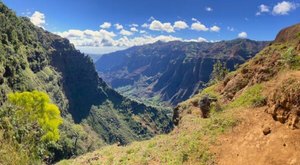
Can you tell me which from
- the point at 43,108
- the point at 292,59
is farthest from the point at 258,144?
the point at 43,108

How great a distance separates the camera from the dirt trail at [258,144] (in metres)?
27.5

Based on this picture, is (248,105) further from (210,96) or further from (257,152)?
(210,96)

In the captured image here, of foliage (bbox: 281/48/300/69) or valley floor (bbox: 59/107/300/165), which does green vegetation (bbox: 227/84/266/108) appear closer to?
valley floor (bbox: 59/107/300/165)

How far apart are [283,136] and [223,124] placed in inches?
338

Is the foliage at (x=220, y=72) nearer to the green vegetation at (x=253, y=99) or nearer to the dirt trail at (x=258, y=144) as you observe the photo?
the green vegetation at (x=253, y=99)

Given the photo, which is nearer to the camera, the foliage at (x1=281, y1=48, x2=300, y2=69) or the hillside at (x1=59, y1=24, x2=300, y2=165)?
the hillside at (x1=59, y1=24, x2=300, y2=165)

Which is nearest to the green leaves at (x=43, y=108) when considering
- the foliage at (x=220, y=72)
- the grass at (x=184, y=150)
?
the grass at (x=184, y=150)

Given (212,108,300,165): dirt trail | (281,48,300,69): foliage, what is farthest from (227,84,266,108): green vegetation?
(281,48,300,69): foliage

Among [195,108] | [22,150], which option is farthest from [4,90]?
[22,150]

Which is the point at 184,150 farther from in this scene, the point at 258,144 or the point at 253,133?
the point at 258,144

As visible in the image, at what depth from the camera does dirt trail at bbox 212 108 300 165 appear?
27531 millimetres

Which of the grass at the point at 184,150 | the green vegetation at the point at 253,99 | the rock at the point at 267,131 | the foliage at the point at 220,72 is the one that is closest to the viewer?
the rock at the point at 267,131

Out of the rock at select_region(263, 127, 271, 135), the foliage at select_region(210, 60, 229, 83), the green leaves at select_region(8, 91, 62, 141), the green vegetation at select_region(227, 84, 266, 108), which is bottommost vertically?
the green leaves at select_region(8, 91, 62, 141)

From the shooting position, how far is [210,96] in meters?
55.5
